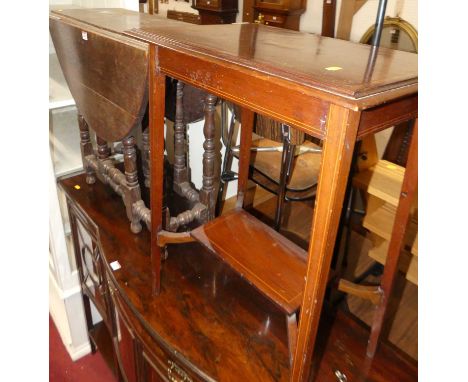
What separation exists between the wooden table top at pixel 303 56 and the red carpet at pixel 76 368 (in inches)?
65.5

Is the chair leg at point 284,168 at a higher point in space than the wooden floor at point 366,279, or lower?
higher

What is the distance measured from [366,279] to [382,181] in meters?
0.70

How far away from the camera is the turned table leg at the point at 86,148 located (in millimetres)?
1635

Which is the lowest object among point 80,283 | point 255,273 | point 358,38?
point 80,283

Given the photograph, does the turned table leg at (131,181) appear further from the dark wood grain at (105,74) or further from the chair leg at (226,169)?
the chair leg at (226,169)

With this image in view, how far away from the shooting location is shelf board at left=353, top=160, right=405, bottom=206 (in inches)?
65.1

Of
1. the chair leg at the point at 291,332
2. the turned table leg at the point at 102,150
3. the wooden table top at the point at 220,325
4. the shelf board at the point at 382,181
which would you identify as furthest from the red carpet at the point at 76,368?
the shelf board at the point at 382,181

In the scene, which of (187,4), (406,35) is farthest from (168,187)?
(187,4)

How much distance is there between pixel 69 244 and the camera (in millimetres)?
1819

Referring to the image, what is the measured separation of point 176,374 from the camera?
1.05 metres

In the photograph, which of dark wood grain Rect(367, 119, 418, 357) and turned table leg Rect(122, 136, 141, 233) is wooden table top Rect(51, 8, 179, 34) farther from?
dark wood grain Rect(367, 119, 418, 357)

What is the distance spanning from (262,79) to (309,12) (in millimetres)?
3127

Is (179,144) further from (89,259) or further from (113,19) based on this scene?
(89,259)

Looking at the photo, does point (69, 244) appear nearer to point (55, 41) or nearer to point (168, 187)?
point (168, 187)
